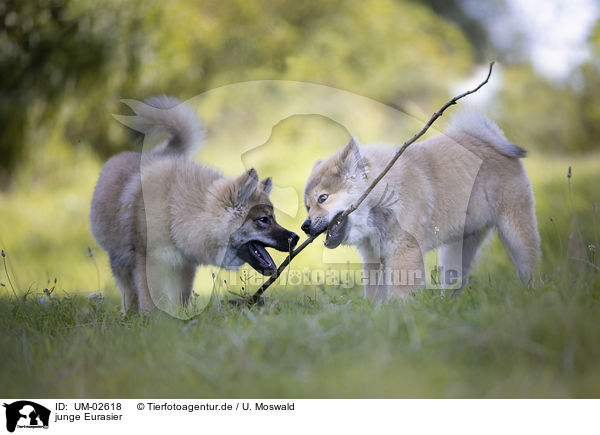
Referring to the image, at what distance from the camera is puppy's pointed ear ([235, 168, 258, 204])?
368 cm

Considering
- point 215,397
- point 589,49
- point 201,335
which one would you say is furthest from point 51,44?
point 589,49

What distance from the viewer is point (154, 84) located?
366 inches

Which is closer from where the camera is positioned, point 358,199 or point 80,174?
point 358,199

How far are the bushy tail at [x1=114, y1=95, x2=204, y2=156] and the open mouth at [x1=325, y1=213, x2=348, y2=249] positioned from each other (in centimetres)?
157

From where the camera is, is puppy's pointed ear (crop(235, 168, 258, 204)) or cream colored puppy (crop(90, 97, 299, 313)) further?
cream colored puppy (crop(90, 97, 299, 313))

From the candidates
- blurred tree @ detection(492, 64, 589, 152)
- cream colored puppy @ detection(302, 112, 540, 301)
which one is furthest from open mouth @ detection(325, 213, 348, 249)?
blurred tree @ detection(492, 64, 589, 152)

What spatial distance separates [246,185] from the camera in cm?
370

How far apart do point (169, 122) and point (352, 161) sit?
1.60m

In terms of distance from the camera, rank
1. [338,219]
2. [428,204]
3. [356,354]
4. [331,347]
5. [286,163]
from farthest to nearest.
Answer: [286,163] < [428,204] < [338,219] < [331,347] < [356,354]

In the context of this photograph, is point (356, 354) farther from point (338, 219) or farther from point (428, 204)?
point (428, 204)

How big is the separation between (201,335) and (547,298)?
176 cm

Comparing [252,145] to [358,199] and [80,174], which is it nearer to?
[358,199]
